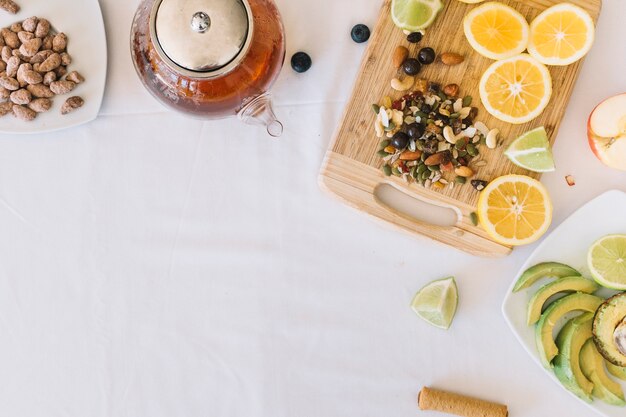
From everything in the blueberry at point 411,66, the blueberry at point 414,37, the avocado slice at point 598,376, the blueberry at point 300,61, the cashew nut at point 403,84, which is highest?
the blueberry at point 414,37

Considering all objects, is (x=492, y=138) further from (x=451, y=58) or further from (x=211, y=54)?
(x=211, y=54)

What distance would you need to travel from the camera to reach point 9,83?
3.36ft

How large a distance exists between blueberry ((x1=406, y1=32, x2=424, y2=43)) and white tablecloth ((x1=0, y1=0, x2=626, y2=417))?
20cm

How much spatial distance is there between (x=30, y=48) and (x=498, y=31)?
79cm

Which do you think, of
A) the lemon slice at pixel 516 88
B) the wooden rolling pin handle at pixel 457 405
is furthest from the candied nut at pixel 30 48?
the wooden rolling pin handle at pixel 457 405

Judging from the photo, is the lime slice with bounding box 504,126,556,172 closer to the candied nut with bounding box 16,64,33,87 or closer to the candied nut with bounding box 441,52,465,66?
the candied nut with bounding box 441,52,465,66

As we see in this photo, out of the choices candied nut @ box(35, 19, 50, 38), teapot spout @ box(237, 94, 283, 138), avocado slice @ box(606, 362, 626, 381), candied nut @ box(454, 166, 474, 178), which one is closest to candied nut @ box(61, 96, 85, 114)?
candied nut @ box(35, 19, 50, 38)

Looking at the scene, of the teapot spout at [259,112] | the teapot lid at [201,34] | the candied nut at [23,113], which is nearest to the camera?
the teapot lid at [201,34]

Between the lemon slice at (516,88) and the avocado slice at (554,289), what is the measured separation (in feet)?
0.93

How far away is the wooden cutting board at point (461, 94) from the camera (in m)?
1.04

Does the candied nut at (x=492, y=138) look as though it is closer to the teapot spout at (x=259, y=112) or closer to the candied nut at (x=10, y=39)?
the teapot spout at (x=259, y=112)

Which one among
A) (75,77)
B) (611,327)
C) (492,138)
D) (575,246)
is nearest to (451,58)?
(492,138)

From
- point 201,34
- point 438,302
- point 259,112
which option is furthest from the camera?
point 438,302

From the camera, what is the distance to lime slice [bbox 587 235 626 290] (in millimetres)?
1004
